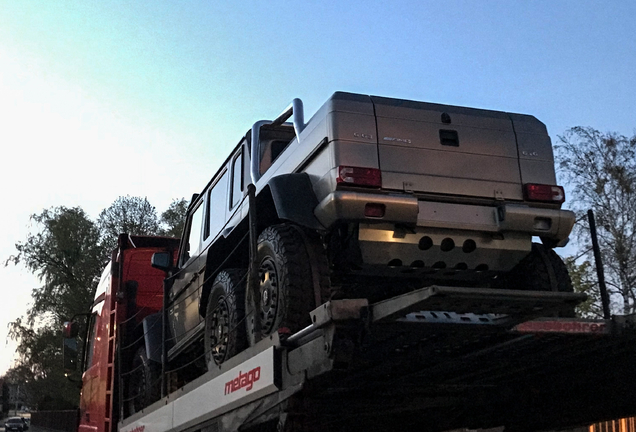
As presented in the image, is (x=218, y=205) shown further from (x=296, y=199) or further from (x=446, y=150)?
(x=446, y=150)

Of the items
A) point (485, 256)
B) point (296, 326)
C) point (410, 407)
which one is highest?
point (485, 256)

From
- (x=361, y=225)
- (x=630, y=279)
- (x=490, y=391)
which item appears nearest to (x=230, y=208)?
(x=361, y=225)

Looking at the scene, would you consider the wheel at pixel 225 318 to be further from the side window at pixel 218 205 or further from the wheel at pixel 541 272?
the wheel at pixel 541 272

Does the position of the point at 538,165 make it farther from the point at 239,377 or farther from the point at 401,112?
the point at 239,377

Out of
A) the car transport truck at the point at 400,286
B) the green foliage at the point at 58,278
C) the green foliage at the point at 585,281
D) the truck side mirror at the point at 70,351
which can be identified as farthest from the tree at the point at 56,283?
the car transport truck at the point at 400,286

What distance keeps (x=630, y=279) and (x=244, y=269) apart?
75.5 feet

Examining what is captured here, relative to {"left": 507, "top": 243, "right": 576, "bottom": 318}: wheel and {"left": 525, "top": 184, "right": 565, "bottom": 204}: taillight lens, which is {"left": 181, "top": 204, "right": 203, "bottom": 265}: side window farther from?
{"left": 525, "top": 184, "right": 565, "bottom": 204}: taillight lens

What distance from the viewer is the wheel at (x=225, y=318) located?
5.08m

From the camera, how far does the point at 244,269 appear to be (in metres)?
5.53

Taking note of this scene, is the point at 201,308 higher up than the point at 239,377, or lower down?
higher up

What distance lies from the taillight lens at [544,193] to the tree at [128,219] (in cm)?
4286

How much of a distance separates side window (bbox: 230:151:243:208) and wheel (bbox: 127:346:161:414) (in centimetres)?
226

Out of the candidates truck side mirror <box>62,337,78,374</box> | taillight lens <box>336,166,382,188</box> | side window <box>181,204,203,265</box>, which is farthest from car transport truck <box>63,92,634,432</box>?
truck side mirror <box>62,337,78,374</box>

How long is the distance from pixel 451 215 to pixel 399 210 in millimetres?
369
